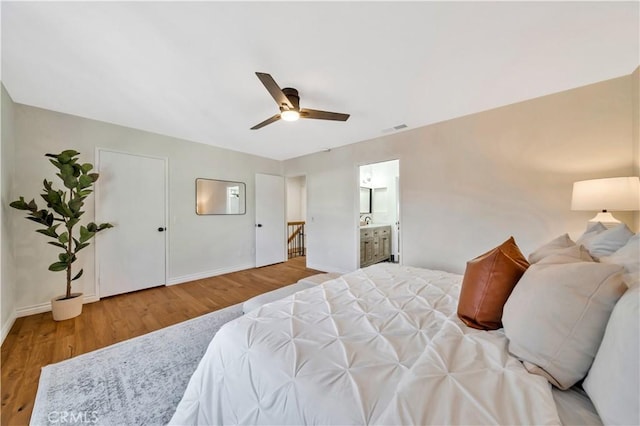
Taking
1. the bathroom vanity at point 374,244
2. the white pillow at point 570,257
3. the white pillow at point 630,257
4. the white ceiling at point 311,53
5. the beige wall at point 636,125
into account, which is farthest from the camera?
the bathroom vanity at point 374,244

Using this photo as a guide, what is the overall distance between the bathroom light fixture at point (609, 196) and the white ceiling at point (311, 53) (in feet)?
3.38

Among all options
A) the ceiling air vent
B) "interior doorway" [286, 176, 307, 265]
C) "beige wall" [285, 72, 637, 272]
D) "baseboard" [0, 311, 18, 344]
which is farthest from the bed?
"interior doorway" [286, 176, 307, 265]

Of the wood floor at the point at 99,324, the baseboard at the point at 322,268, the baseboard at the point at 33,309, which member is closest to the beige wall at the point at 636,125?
the baseboard at the point at 322,268

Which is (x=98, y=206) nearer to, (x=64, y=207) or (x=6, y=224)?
(x=64, y=207)

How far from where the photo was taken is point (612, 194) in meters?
1.86

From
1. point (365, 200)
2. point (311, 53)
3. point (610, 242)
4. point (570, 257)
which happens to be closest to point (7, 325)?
point (311, 53)

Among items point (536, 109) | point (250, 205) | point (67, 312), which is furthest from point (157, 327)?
point (536, 109)

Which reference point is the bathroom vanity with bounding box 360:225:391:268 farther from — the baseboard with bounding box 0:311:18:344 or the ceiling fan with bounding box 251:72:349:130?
the baseboard with bounding box 0:311:18:344

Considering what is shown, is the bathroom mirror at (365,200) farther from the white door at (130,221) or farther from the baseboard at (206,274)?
the white door at (130,221)

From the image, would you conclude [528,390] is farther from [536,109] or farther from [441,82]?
[536,109]

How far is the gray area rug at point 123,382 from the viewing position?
1340 millimetres

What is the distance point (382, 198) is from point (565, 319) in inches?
206

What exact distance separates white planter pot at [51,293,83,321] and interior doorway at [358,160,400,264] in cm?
481

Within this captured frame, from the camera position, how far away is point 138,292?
135 inches
